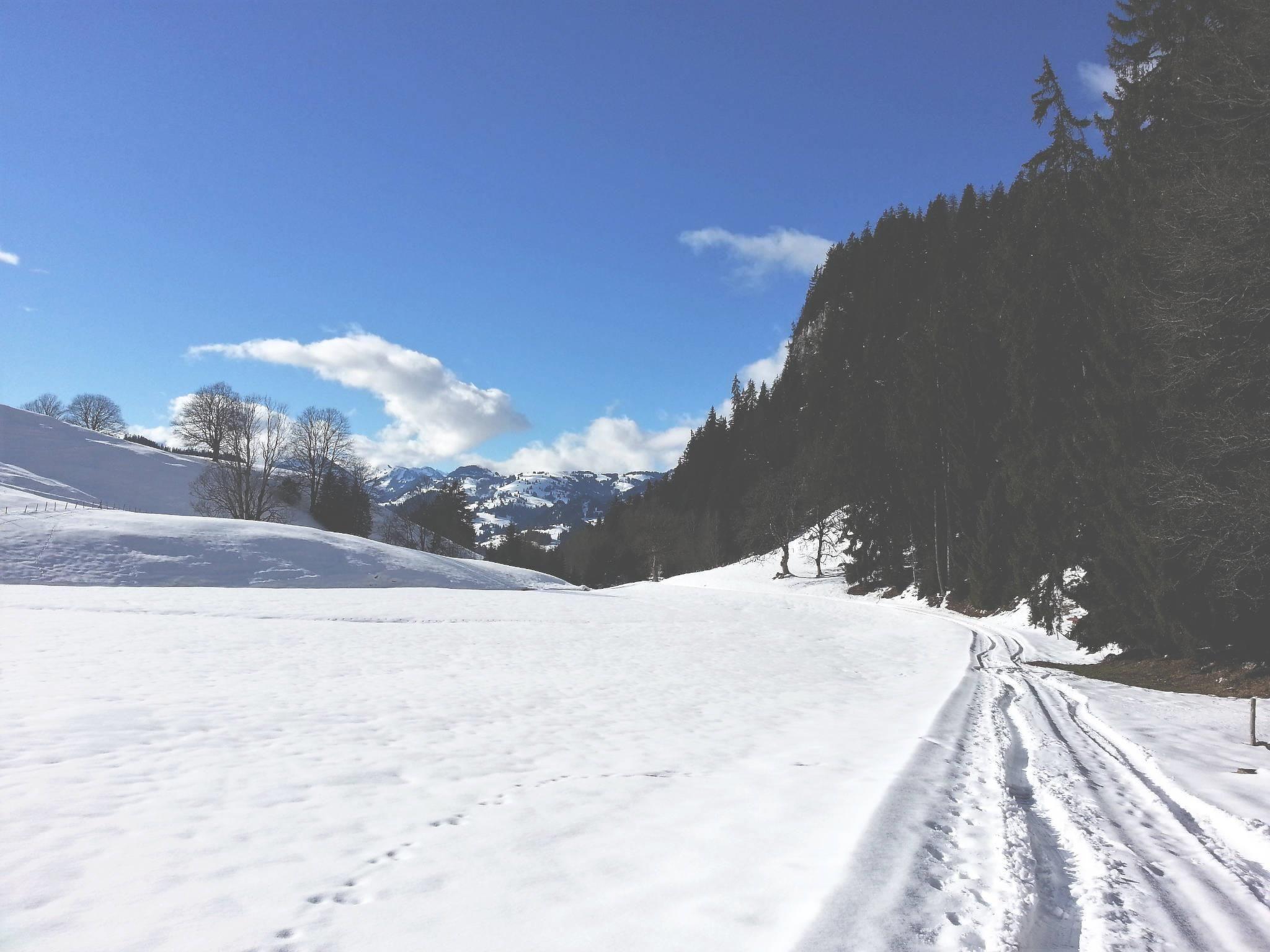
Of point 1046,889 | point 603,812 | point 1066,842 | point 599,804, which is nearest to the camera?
point 1046,889

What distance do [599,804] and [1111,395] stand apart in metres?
15.5

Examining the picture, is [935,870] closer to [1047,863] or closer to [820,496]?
[1047,863]

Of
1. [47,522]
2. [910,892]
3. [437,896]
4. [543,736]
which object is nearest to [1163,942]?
[910,892]

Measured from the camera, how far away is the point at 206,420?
67.2 meters

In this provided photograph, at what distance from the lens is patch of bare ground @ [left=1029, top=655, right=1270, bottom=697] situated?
1137 cm

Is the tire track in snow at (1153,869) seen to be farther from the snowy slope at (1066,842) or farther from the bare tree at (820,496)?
the bare tree at (820,496)

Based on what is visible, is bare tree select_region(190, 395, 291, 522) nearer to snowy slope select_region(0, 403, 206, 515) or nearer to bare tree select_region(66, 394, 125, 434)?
snowy slope select_region(0, 403, 206, 515)

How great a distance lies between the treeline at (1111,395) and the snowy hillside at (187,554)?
82.1 ft

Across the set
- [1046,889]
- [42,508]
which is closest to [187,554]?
[42,508]

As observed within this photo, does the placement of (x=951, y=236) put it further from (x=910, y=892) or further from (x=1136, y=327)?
(x=910, y=892)

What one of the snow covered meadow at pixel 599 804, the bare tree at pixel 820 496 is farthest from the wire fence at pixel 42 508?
the bare tree at pixel 820 496

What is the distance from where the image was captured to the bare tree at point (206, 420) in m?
66.1

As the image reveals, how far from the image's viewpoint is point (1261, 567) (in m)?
10.8

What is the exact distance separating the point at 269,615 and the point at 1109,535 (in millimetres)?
23243
